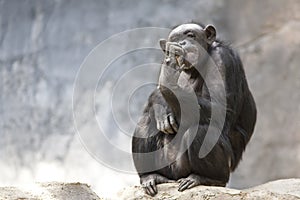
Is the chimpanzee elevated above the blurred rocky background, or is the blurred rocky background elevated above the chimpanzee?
the blurred rocky background

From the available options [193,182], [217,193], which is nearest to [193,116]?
[193,182]

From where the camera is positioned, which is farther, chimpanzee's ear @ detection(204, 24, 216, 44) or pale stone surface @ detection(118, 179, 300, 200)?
chimpanzee's ear @ detection(204, 24, 216, 44)

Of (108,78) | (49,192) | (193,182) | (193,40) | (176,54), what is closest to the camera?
(49,192)

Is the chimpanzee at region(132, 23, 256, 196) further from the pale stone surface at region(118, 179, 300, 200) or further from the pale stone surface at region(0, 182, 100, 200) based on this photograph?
the pale stone surface at region(0, 182, 100, 200)

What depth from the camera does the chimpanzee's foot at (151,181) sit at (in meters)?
3.85

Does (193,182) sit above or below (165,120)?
below

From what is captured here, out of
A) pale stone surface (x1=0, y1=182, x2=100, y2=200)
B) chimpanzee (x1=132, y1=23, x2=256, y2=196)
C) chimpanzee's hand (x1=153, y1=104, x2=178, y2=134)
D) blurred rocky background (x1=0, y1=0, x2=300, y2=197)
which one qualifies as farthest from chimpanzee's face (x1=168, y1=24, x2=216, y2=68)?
blurred rocky background (x1=0, y1=0, x2=300, y2=197)

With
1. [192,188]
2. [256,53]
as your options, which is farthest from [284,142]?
[192,188]

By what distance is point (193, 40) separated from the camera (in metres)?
4.00

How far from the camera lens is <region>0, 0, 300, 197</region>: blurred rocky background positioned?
278 inches

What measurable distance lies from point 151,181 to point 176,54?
683 millimetres

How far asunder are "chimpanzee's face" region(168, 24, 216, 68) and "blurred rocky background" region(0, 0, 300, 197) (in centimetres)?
299

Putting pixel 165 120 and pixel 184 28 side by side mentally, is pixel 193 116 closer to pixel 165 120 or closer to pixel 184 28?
pixel 165 120

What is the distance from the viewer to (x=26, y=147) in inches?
293
